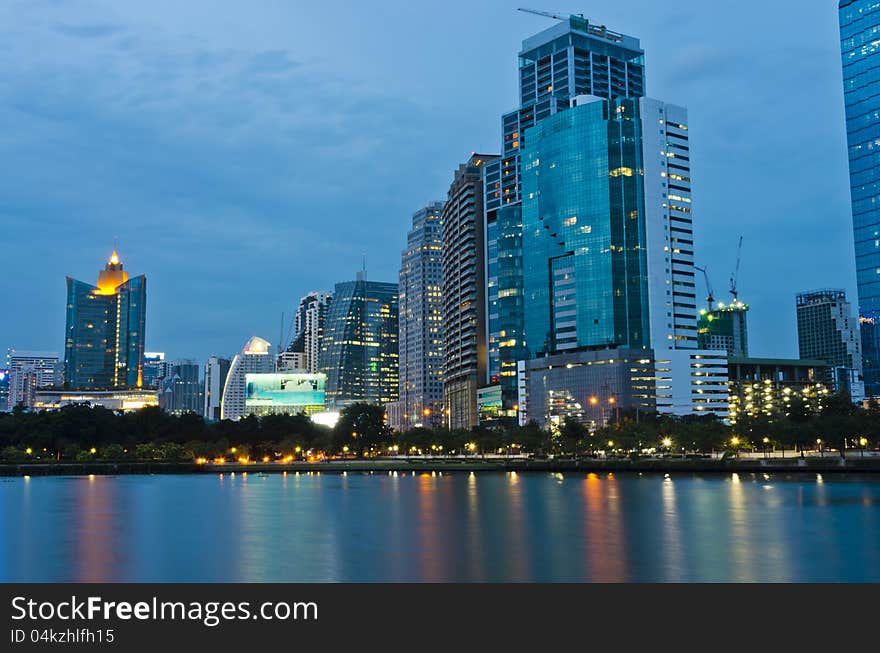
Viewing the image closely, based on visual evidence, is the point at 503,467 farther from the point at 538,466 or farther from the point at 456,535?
the point at 456,535

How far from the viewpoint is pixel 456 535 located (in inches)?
2442

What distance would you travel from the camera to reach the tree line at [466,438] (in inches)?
5620

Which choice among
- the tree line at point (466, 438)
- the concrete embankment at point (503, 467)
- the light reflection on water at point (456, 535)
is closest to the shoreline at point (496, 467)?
the concrete embankment at point (503, 467)

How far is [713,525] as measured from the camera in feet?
216

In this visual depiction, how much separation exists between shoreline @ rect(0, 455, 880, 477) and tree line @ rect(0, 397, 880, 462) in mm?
4261

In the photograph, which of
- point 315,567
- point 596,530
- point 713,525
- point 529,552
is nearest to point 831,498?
point 713,525

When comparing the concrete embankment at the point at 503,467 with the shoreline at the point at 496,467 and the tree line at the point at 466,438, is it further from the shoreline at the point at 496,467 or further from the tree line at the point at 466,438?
the tree line at the point at 466,438

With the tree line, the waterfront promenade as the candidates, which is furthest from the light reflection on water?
the tree line

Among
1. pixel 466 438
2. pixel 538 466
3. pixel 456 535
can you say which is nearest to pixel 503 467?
pixel 538 466

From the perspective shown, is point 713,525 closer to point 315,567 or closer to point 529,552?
point 529,552

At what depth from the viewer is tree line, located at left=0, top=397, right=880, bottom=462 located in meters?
143

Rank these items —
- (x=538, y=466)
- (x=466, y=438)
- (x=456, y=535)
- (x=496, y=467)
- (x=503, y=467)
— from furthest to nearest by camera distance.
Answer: (x=466, y=438), (x=496, y=467), (x=503, y=467), (x=538, y=466), (x=456, y=535)

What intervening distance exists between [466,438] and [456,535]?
5302 inches
